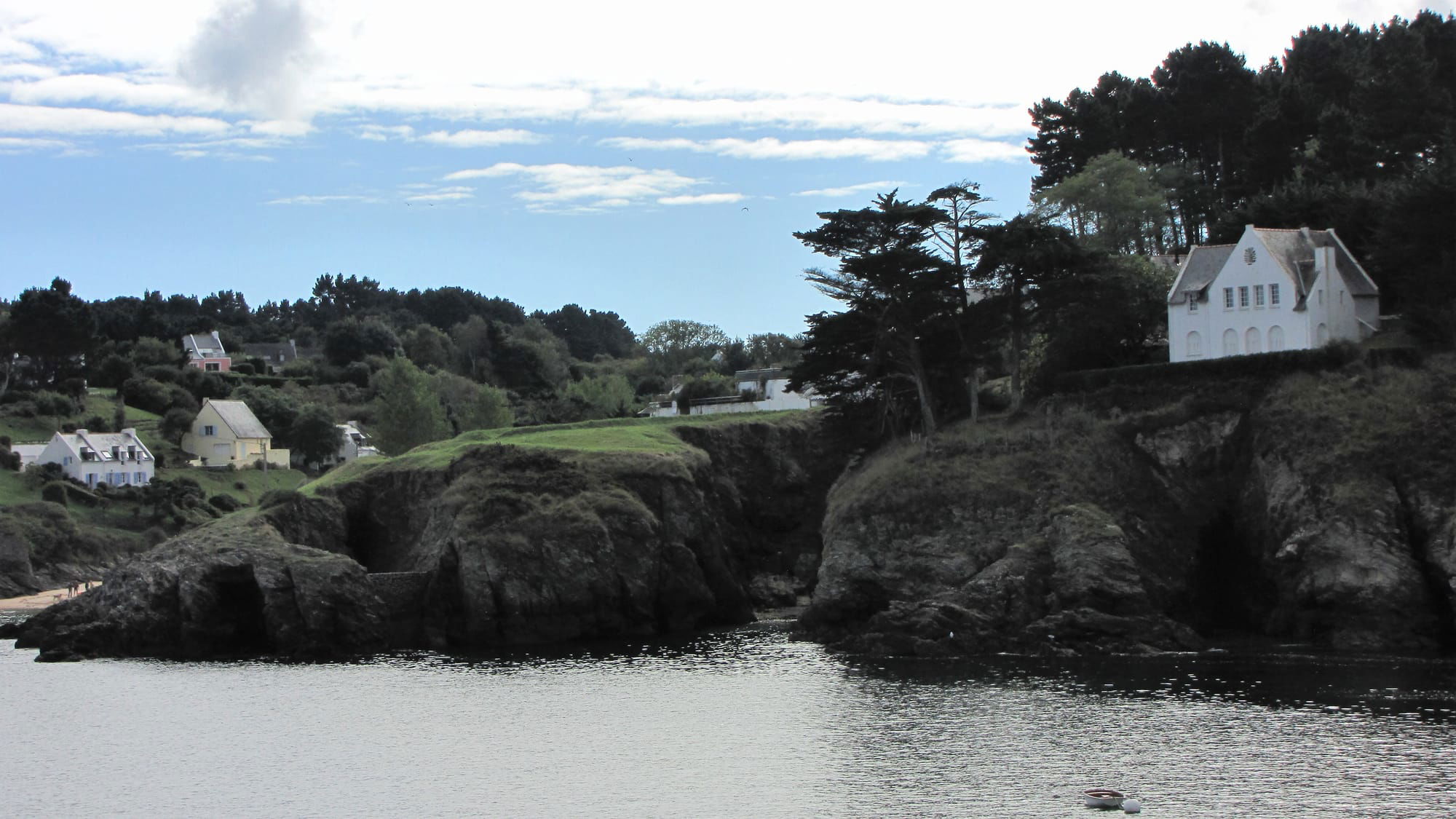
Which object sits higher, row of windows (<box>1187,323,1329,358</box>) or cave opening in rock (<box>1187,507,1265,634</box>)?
row of windows (<box>1187,323,1329,358</box>)

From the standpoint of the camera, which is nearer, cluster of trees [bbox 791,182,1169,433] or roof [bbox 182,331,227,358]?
cluster of trees [bbox 791,182,1169,433]

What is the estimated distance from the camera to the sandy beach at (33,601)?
9488 cm

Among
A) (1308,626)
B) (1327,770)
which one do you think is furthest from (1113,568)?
(1327,770)

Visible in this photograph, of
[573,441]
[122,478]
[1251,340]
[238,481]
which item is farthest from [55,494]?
[1251,340]

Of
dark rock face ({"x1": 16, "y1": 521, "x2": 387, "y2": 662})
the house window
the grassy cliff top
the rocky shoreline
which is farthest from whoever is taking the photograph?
the grassy cliff top

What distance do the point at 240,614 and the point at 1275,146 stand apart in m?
65.7

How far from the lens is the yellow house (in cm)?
13375

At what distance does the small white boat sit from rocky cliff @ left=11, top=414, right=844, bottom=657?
3684 cm

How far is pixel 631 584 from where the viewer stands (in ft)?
240

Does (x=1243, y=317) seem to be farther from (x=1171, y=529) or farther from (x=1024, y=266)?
(x=1171, y=529)

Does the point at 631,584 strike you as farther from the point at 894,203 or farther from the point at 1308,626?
the point at 1308,626

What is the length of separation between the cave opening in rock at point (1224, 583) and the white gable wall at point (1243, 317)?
35.0 ft

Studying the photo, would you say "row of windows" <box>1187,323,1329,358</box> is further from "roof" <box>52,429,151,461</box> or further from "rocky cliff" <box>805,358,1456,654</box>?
"roof" <box>52,429,151,461</box>

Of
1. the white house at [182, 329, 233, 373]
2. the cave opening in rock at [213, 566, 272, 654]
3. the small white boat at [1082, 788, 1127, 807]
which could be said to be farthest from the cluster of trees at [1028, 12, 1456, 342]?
the white house at [182, 329, 233, 373]
